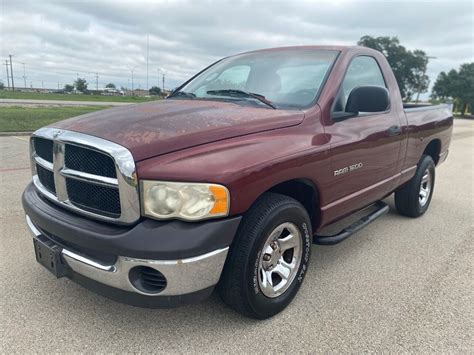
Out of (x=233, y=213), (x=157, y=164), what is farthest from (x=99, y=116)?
(x=233, y=213)

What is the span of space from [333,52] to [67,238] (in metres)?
2.55

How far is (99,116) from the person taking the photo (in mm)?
2633

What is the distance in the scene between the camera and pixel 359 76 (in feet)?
11.5

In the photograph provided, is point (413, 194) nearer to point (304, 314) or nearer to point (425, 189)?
point (425, 189)

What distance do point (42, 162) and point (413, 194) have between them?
395 cm

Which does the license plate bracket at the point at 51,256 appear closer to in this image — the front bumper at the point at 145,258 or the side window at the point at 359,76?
the front bumper at the point at 145,258

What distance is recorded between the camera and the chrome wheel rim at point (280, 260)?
2.48m

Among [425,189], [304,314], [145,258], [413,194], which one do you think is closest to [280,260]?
[304,314]

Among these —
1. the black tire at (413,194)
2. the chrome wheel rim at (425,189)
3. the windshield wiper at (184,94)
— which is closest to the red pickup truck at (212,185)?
the windshield wiper at (184,94)

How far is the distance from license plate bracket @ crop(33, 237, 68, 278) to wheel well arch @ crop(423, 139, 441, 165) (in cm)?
433

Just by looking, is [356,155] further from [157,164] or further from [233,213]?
[157,164]

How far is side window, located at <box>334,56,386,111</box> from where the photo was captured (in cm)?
311

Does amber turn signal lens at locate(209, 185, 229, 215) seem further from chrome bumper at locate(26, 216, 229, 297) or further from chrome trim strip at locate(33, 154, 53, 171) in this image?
chrome trim strip at locate(33, 154, 53, 171)

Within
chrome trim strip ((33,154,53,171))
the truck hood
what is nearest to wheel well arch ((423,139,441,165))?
the truck hood
